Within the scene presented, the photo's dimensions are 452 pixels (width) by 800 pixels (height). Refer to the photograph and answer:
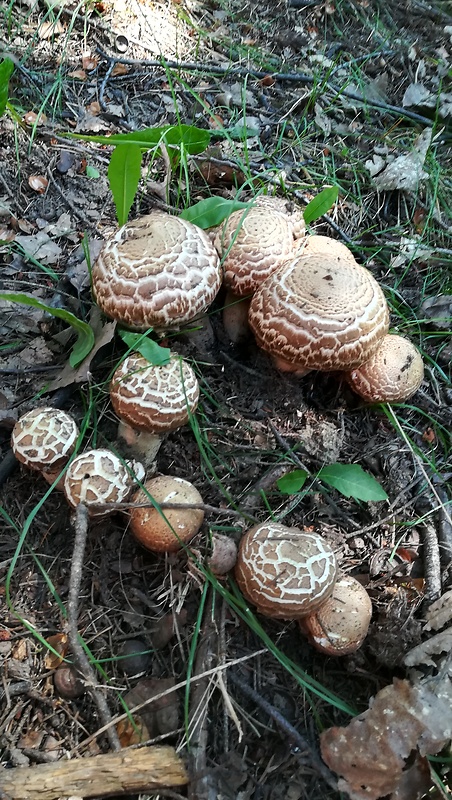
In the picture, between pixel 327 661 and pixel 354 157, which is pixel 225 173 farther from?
pixel 327 661

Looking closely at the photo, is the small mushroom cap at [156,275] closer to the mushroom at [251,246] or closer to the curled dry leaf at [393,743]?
the mushroom at [251,246]

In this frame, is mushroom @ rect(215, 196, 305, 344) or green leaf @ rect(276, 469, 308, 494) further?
mushroom @ rect(215, 196, 305, 344)

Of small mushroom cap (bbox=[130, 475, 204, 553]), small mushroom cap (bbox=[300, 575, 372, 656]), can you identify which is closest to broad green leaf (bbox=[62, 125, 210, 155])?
small mushroom cap (bbox=[130, 475, 204, 553])

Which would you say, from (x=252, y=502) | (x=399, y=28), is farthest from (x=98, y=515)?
(x=399, y=28)

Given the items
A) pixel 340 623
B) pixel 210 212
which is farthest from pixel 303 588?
pixel 210 212

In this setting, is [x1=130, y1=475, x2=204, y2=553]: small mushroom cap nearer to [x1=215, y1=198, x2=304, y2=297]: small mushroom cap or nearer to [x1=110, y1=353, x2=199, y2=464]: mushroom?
[x1=110, y1=353, x2=199, y2=464]: mushroom

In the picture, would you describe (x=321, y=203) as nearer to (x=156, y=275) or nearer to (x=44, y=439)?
(x=156, y=275)
